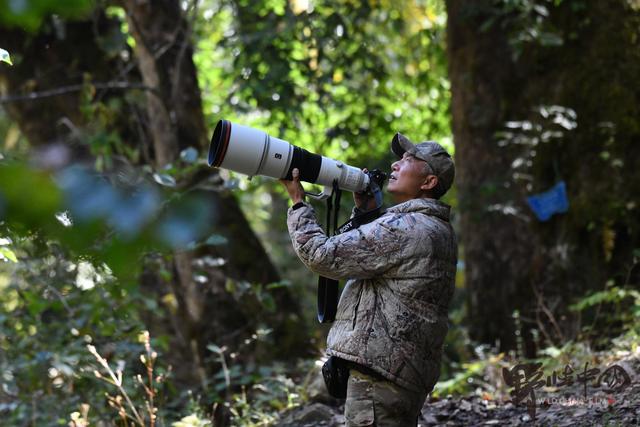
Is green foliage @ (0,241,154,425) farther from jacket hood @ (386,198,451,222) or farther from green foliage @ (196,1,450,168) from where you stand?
green foliage @ (196,1,450,168)

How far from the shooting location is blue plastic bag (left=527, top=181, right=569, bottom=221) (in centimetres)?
646

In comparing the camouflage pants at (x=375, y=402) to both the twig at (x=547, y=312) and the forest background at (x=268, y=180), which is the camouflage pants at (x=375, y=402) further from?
the twig at (x=547, y=312)

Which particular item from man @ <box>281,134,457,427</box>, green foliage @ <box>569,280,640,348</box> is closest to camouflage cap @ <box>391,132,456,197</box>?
man @ <box>281,134,457,427</box>

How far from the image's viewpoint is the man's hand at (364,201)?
3.23 metres

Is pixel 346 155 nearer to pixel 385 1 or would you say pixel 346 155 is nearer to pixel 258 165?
pixel 385 1

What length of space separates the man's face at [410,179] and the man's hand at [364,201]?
106 mm

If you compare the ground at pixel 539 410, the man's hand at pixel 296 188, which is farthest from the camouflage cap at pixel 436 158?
the ground at pixel 539 410

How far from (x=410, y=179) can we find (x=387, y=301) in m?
0.54

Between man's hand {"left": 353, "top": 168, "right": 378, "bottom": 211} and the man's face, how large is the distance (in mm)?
106

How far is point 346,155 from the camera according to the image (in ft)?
28.0

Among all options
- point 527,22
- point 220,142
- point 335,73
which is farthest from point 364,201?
point 335,73

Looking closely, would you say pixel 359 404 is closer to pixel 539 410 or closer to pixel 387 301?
pixel 387 301

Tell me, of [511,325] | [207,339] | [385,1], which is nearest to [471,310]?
[511,325]

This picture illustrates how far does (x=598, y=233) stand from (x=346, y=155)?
3.06m
